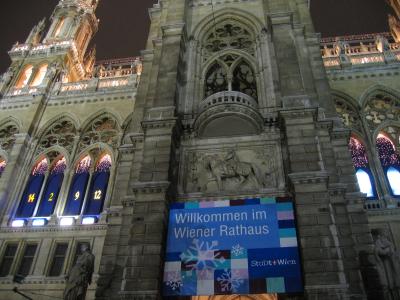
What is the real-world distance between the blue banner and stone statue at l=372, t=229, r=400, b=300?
2744mm

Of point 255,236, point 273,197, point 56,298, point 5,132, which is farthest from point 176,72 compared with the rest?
point 5,132

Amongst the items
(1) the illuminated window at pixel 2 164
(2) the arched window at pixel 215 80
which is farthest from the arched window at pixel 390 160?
(1) the illuminated window at pixel 2 164

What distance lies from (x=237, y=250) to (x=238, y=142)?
4.76 metres

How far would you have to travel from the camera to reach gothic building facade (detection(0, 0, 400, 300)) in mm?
13273

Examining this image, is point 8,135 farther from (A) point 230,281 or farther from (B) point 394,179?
(B) point 394,179

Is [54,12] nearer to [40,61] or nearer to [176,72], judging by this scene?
[40,61]

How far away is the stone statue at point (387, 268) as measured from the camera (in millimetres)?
12570

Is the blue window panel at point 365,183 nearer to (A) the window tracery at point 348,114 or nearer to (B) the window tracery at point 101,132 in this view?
(A) the window tracery at point 348,114

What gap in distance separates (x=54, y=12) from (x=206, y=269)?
31173 mm

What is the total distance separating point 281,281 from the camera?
12109 millimetres

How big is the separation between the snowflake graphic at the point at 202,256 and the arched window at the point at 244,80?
8336 mm

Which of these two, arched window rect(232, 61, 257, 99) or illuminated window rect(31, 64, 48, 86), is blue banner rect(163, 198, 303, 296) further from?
illuminated window rect(31, 64, 48, 86)

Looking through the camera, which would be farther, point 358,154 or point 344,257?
point 358,154

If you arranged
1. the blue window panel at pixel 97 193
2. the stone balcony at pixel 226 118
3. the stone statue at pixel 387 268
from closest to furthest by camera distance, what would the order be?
the stone statue at pixel 387 268 < the stone balcony at pixel 226 118 < the blue window panel at pixel 97 193
